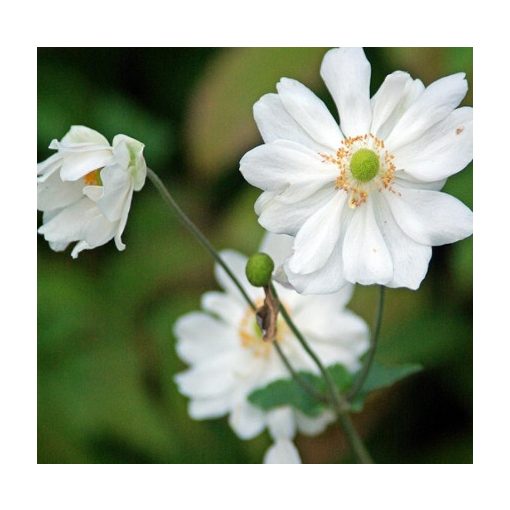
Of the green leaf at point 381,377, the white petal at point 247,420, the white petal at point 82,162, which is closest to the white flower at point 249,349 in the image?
the white petal at point 247,420

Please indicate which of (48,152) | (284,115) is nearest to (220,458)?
(48,152)

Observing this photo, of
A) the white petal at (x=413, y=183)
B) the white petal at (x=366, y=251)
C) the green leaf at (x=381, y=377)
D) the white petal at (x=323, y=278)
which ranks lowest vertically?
the green leaf at (x=381, y=377)

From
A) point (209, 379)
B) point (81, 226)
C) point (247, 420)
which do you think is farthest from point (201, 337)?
point (81, 226)

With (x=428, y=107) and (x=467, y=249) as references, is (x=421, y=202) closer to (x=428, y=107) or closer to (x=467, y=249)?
(x=428, y=107)

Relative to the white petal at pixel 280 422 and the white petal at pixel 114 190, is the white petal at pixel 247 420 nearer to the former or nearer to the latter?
the white petal at pixel 280 422

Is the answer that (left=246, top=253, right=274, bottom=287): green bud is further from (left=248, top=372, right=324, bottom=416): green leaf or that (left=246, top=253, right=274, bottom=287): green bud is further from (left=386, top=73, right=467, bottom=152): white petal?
(left=248, top=372, right=324, bottom=416): green leaf

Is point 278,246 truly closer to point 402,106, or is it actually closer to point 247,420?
point 247,420
